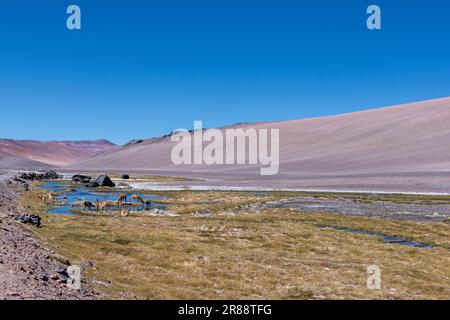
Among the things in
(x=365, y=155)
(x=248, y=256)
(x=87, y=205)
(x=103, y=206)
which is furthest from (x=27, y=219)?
(x=365, y=155)

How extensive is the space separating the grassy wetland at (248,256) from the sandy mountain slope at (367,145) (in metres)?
71.5

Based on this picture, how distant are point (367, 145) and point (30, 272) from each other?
131 m

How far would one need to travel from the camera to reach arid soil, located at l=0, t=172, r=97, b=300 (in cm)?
1311

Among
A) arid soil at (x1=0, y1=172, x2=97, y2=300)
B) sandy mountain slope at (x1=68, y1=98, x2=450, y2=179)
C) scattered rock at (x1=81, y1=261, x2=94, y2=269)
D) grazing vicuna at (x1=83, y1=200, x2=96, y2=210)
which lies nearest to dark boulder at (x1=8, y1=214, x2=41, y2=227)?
arid soil at (x1=0, y1=172, x2=97, y2=300)

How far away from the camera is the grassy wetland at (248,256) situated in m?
17.3

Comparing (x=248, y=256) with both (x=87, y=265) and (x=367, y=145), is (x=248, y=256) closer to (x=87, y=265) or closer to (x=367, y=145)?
(x=87, y=265)

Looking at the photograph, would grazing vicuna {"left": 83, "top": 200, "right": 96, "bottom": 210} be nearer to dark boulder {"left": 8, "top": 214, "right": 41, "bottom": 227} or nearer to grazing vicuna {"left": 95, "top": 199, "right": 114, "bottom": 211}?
grazing vicuna {"left": 95, "top": 199, "right": 114, "bottom": 211}

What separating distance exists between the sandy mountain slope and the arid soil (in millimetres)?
88848

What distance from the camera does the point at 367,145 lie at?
13762 centimetres
